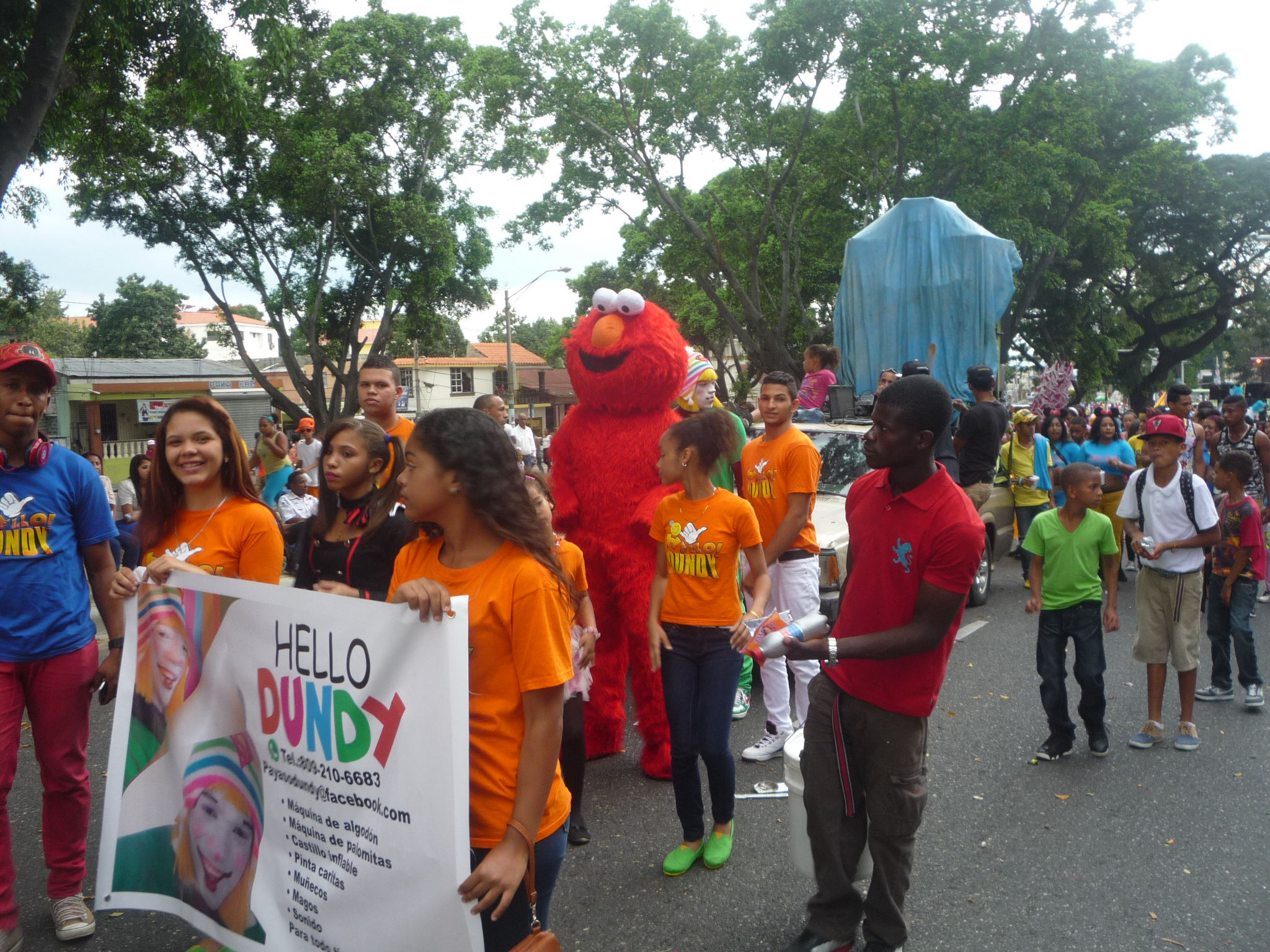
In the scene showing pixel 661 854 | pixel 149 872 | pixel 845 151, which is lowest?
pixel 661 854

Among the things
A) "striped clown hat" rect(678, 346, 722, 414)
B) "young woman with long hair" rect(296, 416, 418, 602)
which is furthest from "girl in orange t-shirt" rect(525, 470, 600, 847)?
"striped clown hat" rect(678, 346, 722, 414)

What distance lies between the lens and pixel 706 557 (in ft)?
11.5

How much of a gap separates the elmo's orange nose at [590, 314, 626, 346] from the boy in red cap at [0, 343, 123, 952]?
2326mm

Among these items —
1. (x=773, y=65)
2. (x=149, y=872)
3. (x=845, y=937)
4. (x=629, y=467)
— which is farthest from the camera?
(x=773, y=65)

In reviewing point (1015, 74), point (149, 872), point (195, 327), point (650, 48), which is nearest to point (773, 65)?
point (650, 48)

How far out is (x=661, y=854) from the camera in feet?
11.9

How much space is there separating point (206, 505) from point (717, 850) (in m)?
2.22

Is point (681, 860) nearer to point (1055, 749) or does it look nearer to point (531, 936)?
point (531, 936)

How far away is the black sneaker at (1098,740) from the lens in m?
4.61

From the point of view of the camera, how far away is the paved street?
307 centimetres

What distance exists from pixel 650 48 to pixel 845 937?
55.1ft

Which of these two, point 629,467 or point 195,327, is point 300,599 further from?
point 195,327

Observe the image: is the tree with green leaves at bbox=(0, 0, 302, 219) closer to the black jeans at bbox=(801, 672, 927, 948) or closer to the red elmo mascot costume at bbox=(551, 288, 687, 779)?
the red elmo mascot costume at bbox=(551, 288, 687, 779)

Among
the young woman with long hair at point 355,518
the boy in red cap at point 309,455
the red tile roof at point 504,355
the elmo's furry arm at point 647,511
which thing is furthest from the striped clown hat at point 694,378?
the red tile roof at point 504,355
